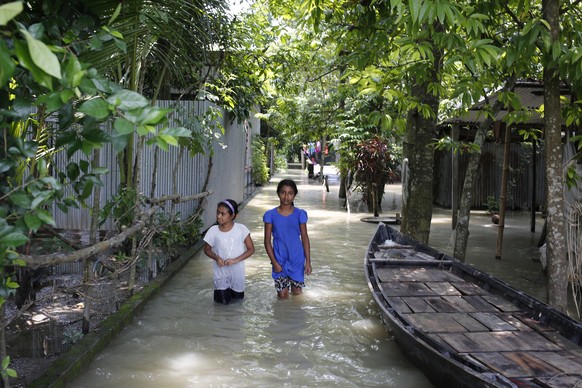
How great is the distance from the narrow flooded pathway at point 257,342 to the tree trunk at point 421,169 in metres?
1.39

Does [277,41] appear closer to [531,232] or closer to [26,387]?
[531,232]

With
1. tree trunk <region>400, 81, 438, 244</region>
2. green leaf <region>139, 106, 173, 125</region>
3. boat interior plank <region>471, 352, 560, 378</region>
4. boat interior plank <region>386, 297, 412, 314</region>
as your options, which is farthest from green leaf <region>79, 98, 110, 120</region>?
tree trunk <region>400, 81, 438, 244</region>

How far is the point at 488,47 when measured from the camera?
4.45m

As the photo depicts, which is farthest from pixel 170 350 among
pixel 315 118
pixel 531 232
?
pixel 315 118

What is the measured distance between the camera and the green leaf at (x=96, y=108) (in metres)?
1.78

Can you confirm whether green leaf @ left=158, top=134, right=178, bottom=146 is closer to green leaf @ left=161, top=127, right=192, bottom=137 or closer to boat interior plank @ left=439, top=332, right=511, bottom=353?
green leaf @ left=161, top=127, right=192, bottom=137

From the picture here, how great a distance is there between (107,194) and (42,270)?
3186 millimetres

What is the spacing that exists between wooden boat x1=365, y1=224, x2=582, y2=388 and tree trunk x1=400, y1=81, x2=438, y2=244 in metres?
2.23

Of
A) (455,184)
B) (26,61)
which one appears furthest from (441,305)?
(455,184)

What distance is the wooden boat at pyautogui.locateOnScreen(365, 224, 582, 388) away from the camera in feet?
12.2

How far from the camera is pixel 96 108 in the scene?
180 centimetres

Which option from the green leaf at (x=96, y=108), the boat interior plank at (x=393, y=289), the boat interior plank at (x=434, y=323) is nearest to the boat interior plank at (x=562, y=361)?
the boat interior plank at (x=434, y=323)

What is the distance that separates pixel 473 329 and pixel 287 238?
2582mm

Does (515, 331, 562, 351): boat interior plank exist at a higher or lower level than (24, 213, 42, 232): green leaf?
lower
